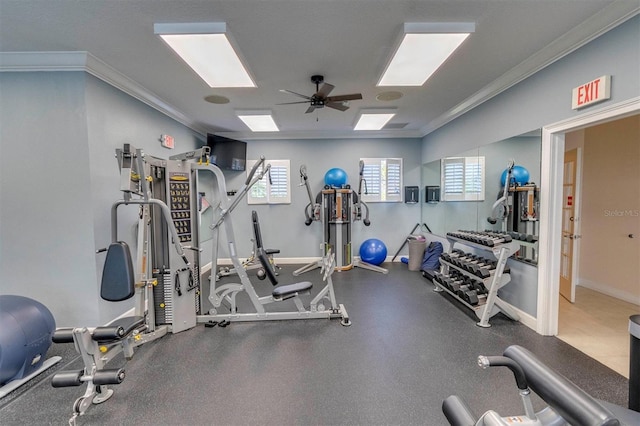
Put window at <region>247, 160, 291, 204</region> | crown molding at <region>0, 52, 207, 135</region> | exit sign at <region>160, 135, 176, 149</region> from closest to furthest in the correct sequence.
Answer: crown molding at <region>0, 52, 207, 135</region>, exit sign at <region>160, 135, 176, 149</region>, window at <region>247, 160, 291, 204</region>

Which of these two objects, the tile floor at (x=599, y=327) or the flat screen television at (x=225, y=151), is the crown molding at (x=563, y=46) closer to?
the tile floor at (x=599, y=327)

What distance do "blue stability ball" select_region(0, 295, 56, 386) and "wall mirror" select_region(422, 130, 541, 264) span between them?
15.4 feet

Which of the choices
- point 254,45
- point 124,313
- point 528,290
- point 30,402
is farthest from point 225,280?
point 528,290

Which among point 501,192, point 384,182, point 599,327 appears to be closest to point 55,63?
point 501,192

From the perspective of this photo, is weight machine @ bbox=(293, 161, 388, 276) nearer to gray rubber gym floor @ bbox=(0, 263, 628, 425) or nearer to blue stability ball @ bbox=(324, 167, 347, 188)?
blue stability ball @ bbox=(324, 167, 347, 188)

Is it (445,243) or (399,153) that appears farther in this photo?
(399,153)

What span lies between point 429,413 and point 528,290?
2.02 meters

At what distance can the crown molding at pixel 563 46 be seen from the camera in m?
2.00

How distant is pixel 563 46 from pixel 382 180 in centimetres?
368

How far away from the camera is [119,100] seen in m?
3.16

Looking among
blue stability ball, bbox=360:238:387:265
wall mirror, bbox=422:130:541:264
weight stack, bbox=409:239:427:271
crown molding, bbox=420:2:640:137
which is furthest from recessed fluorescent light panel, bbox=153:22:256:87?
weight stack, bbox=409:239:427:271

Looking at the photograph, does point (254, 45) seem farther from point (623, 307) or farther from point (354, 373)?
point (623, 307)

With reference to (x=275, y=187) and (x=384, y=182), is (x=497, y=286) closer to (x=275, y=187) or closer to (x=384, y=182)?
(x=384, y=182)

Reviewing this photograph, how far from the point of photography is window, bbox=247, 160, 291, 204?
5871 millimetres
